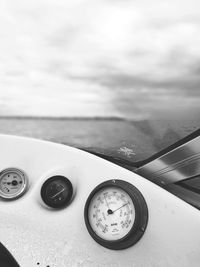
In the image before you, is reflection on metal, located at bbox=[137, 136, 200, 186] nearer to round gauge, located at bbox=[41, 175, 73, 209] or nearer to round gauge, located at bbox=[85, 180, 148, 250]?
round gauge, located at bbox=[85, 180, 148, 250]

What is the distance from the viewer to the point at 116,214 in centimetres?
204

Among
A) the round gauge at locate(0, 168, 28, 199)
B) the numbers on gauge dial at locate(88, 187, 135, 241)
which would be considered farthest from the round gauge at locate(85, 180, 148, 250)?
the round gauge at locate(0, 168, 28, 199)

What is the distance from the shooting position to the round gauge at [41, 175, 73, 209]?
88.1 inches

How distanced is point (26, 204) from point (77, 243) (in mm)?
440

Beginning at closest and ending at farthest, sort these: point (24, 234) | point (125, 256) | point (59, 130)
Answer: point (125, 256), point (24, 234), point (59, 130)

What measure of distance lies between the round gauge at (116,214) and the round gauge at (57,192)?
0.21m

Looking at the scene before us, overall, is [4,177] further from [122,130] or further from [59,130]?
[122,130]

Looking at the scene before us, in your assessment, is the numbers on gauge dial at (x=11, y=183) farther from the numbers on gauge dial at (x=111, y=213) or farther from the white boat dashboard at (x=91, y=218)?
the numbers on gauge dial at (x=111, y=213)

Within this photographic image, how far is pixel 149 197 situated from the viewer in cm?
214

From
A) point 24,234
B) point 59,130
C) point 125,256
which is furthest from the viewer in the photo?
point 59,130

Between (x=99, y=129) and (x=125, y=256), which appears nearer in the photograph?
(x=125, y=256)

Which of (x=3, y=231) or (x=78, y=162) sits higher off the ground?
(x=78, y=162)

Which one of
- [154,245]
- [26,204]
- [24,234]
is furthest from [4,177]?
[154,245]

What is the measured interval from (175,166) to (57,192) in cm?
77
